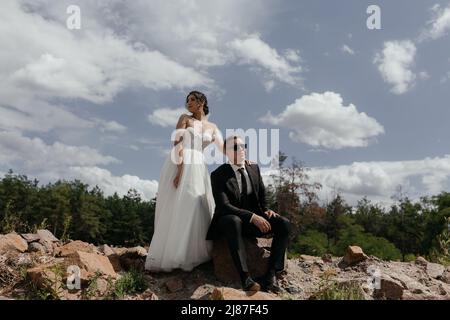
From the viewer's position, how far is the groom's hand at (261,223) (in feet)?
21.8

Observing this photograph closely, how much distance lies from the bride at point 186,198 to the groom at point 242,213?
36 centimetres

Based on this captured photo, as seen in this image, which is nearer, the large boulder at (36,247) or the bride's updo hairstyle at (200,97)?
the bride's updo hairstyle at (200,97)

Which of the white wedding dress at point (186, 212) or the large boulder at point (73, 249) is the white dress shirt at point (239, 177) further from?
the large boulder at point (73, 249)

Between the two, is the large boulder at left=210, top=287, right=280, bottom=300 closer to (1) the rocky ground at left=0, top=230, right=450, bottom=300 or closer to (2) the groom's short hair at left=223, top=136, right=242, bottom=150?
(1) the rocky ground at left=0, top=230, right=450, bottom=300

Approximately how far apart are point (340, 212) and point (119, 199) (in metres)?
26.2

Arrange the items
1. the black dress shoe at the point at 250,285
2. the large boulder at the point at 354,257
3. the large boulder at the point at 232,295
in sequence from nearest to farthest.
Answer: the large boulder at the point at 232,295, the black dress shoe at the point at 250,285, the large boulder at the point at 354,257

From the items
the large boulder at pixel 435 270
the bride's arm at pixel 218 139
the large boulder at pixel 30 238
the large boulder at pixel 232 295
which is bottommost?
the large boulder at pixel 435 270

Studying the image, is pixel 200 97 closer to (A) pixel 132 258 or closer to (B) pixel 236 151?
(B) pixel 236 151

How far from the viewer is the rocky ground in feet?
20.9

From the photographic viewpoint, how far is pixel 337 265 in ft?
29.6

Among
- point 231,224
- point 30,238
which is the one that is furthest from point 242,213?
point 30,238

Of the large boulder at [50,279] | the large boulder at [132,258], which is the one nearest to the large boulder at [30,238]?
the large boulder at [132,258]
